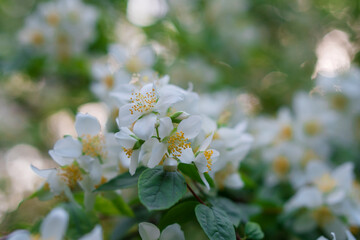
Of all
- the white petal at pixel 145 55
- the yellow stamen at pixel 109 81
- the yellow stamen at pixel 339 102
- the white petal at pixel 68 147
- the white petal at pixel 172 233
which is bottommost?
the white petal at pixel 172 233

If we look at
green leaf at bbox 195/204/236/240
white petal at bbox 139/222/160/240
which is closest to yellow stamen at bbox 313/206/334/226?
green leaf at bbox 195/204/236/240

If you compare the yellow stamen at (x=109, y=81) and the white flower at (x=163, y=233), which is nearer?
the white flower at (x=163, y=233)

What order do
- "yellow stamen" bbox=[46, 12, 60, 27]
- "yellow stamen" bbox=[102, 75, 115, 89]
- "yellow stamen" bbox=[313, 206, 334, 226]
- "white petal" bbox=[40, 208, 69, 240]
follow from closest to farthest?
1. "white petal" bbox=[40, 208, 69, 240]
2. "yellow stamen" bbox=[313, 206, 334, 226]
3. "yellow stamen" bbox=[102, 75, 115, 89]
4. "yellow stamen" bbox=[46, 12, 60, 27]

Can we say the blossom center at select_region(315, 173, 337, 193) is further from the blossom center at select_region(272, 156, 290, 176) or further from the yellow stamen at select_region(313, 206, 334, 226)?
the blossom center at select_region(272, 156, 290, 176)

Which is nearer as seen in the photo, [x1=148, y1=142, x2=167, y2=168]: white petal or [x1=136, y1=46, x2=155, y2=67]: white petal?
[x1=148, y1=142, x2=167, y2=168]: white petal

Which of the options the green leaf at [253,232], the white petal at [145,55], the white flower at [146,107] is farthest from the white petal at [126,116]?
the white petal at [145,55]

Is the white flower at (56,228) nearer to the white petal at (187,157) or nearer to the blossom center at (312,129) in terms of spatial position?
the white petal at (187,157)
